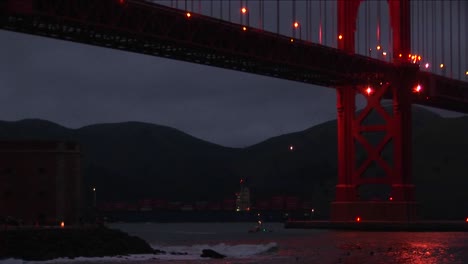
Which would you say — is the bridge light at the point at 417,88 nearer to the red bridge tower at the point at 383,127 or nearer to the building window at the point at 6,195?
the red bridge tower at the point at 383,127

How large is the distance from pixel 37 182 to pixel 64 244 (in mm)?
8268

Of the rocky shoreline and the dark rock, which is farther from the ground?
the rocky shoreline

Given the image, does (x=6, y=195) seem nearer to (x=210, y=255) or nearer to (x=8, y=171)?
(x=8, y=171)

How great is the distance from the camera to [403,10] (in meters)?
83.8

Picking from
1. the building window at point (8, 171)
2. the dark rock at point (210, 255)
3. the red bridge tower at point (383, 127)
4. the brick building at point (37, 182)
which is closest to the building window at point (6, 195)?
the brick building at point (37, 182)

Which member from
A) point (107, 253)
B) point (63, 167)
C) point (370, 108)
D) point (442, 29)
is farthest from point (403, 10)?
point (107, 253)

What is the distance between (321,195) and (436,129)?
29933 mm

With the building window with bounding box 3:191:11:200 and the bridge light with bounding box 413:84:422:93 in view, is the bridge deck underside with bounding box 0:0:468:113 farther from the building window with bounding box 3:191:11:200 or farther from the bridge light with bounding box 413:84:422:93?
the building window with bounding box 3:191:11:200

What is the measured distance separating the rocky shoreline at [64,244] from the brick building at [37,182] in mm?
3936

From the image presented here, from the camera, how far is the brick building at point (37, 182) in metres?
50.6

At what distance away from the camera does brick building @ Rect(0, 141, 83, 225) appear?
50594mm

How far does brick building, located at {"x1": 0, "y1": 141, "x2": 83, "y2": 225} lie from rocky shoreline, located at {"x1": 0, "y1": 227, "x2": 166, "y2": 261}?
394 cm

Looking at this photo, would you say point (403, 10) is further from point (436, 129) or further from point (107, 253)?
point (436, 129)

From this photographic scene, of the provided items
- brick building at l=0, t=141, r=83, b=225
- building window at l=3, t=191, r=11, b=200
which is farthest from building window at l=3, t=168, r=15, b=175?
building window at l=3, t=191, r=11, b=200
